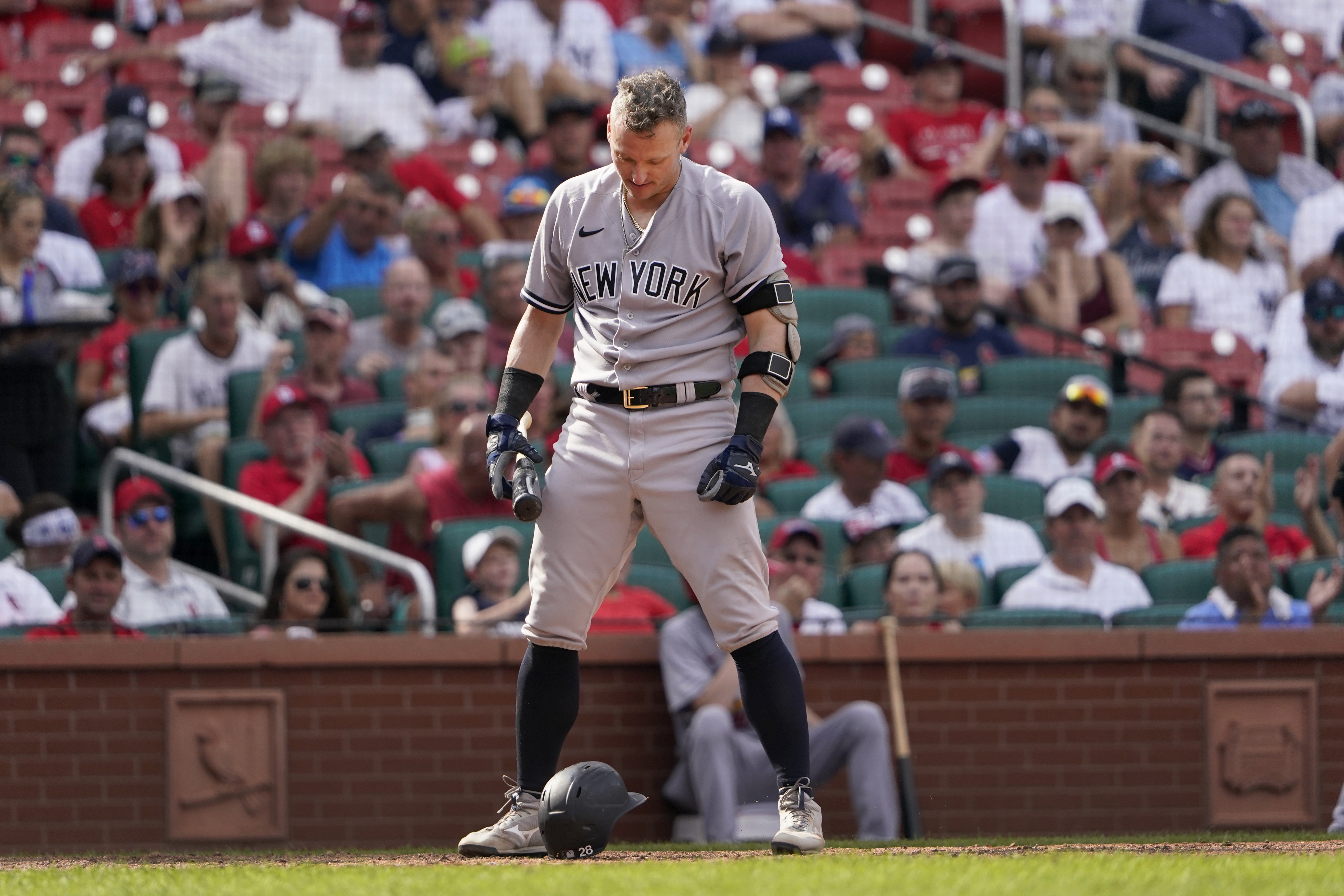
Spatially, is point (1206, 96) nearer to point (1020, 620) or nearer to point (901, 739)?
point (1020, 620)

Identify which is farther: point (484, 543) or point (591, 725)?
point (484, 543)

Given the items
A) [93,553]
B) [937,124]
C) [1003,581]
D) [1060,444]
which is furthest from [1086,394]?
[93,553]

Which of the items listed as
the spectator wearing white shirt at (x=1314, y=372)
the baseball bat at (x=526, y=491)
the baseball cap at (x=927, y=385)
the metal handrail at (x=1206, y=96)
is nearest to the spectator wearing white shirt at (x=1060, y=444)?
the baseball cap at (x=927, y=385)

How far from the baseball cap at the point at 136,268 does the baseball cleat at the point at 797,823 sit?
18.7 feet

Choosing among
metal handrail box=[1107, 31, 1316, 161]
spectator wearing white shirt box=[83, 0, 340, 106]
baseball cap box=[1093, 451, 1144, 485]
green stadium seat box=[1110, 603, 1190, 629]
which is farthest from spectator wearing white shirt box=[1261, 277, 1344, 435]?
spectator wearing white shirt box=[83, 0, 340, 106]

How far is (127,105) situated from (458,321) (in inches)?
125

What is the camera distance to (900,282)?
10.6m

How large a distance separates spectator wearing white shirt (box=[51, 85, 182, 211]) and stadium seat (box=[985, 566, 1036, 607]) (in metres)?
5.48

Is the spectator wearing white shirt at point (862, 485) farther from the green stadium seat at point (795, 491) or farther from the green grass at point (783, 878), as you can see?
the green grass at point (783, 878)

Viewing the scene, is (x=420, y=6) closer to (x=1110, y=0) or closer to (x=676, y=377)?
(x=1110, y=0)

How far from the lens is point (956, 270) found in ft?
31.2

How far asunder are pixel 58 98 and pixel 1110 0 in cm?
703

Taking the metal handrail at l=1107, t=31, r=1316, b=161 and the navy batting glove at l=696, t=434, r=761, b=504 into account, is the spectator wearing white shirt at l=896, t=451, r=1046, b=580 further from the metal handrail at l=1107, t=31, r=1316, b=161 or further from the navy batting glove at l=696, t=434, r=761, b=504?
the metal handrail at l=1107, t=31, r=1316, b=161

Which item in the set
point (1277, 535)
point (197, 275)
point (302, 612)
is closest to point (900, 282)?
point (1277, 535)
